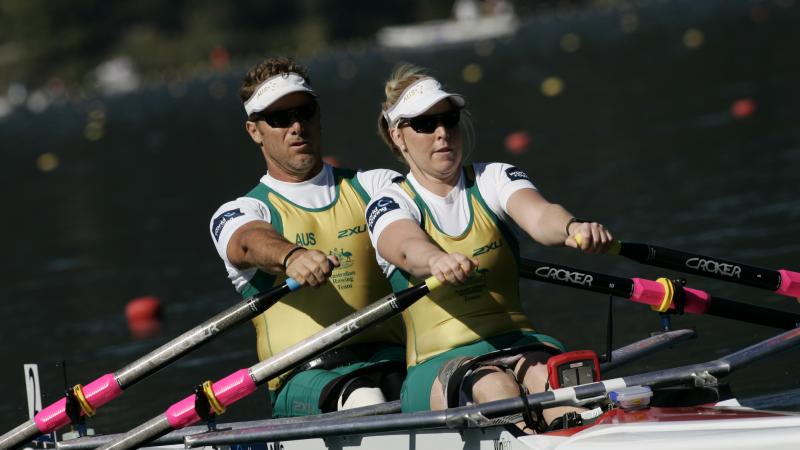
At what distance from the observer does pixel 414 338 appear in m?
6.60

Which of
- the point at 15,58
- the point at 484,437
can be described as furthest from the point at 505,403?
the point at 15,58

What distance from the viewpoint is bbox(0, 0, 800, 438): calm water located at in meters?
11.5

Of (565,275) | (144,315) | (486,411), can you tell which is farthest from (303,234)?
(144,315)

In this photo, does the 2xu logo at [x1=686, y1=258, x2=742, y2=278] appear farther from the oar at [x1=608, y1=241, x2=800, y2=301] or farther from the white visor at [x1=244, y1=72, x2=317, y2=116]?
the white visor at [x1=244, y1=72, x2=317, y2=116]

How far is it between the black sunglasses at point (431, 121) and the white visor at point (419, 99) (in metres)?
0.04

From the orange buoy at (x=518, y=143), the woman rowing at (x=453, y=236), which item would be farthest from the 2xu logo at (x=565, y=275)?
the orange buoy at (x=518, y=143)

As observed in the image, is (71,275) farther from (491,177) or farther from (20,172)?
(20,172)

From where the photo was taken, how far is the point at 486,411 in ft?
19.4

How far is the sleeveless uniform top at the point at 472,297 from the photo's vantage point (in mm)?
6473

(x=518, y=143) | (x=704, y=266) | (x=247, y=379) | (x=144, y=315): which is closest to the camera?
(x=247, y=379)

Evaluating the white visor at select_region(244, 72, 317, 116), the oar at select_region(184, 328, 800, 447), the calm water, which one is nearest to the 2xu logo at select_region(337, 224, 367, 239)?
the white visor at select_region(244, 72, 317, 116)

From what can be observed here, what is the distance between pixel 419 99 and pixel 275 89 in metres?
1.14

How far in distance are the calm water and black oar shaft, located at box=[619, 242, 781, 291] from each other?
1.00 m

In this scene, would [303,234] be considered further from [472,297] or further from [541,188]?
[541,188]
